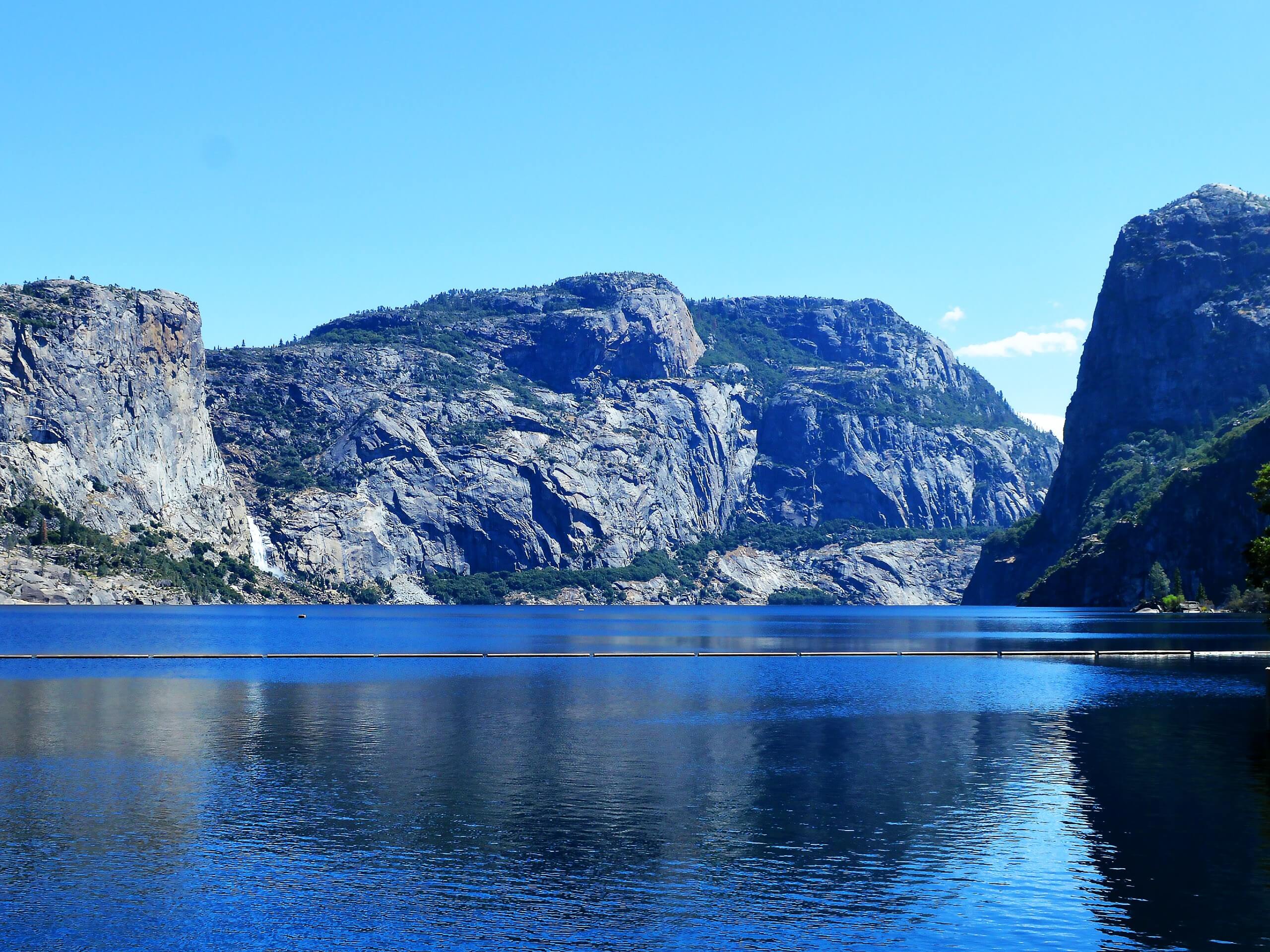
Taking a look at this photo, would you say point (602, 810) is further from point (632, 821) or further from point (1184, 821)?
point (1184, 821)

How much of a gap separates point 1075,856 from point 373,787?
92.6ft

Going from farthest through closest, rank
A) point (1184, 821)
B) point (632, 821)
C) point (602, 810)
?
point (602, 810), point (632, 821), point (1184, 821)

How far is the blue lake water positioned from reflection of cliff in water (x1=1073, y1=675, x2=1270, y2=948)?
0.18 m

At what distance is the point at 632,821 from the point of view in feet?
154

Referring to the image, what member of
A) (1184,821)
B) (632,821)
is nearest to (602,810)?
(632,821)

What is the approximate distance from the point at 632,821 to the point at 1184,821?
20.4 m

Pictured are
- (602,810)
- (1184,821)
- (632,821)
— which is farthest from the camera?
(602,810)

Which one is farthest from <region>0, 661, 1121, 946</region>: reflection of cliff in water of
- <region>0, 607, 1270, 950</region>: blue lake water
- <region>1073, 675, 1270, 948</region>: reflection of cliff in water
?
<region>1073, 675, 1270, 948</region>: reflection of cliff in water

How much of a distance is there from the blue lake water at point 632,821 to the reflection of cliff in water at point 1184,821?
18cm

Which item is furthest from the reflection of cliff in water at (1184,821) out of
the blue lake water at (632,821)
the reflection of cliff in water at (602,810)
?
the reflection of cliff in water at (602,810)

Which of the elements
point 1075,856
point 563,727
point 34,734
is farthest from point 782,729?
point 34,734

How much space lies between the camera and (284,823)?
45969 mm

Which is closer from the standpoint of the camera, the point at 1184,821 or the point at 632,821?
the point at 1184,821

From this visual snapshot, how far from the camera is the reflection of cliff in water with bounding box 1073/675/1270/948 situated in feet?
114
